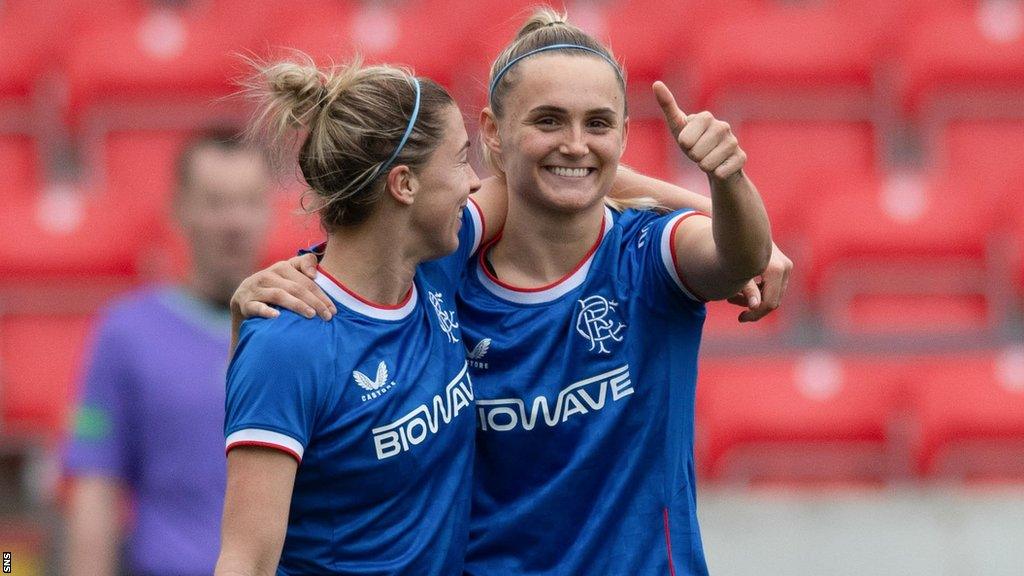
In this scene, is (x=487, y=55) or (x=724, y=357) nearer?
(x=724, y=357)

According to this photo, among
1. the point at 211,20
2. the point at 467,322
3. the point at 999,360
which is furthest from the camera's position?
the point at 211,20

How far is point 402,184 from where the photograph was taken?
2754mm

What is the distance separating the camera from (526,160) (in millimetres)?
2824

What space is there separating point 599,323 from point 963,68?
4.65 meters

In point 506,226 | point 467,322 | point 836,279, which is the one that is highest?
point 836,279

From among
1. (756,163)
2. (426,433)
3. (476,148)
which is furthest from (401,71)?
(756,163)

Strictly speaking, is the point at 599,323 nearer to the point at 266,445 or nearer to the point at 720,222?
the point at 720,222

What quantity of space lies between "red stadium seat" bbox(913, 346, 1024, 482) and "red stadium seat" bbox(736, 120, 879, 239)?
105 cm

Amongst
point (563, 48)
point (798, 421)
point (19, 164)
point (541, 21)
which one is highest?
point (19, 164)

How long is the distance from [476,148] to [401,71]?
367 centimetres

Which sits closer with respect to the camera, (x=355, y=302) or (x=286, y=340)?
(x=286, y=340)

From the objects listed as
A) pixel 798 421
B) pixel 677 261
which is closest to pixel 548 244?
pixel 677 261

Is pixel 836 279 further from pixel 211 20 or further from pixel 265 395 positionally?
pixel 265 395

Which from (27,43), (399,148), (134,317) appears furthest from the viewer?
(27,43)
